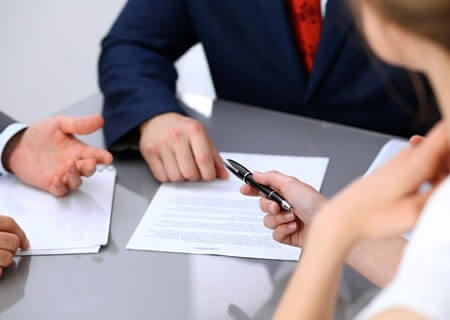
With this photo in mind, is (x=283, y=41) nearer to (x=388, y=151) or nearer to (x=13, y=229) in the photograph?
(x=388, y=151)

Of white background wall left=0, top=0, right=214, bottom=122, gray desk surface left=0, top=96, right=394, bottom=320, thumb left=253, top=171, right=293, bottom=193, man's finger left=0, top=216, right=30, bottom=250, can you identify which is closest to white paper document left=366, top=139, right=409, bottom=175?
gray desk surface left=0, top=96, right=394, bottom=320

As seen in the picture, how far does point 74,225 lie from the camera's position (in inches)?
38.1

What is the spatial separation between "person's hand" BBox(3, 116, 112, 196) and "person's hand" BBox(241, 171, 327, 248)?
0.99 feet

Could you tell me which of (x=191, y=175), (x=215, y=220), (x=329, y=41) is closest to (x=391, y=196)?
(x=215, y=220)

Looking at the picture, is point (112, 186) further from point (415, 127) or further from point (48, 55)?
point (48, 55)

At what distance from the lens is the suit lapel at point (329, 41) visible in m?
1.24

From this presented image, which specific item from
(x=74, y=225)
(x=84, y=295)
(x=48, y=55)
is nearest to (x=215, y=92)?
(x=74, y=225)

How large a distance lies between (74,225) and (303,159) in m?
0.39

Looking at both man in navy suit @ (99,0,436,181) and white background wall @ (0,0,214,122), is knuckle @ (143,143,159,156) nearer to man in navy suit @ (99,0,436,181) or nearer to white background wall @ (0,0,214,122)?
man in navy suit @ (99,0,436,181)

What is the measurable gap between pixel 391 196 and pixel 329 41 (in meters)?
0.84

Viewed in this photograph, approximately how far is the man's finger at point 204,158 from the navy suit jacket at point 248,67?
157 millimetres

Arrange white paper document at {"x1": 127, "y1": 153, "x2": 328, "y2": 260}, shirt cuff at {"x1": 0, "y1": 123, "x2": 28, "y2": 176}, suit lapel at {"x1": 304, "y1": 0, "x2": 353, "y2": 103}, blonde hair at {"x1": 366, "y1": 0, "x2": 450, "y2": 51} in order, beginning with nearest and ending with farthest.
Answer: blonde hair at {"x1": 366, "y1": 0, "x2": 450, "y2": 51}
white paper document at {"x1": 127, "y1": 153, "x2": 328, "y2": 260}
shirt cuff at {"x1": 0, "y1": 123, "x2": 28, "y2": 176}
suit lapel at {"x1": 304, "y1": 0, "x2": 353, "y2": 103}

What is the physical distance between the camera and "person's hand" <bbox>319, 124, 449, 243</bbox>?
0.48m

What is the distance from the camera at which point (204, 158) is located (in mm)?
1058
